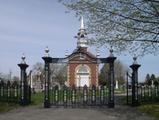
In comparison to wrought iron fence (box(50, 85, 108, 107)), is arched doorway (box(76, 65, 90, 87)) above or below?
above

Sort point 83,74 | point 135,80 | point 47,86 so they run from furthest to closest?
point 83,74 < point 135,80 < point 47,86

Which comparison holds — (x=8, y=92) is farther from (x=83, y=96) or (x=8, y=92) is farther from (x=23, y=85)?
(x=83, y=96)

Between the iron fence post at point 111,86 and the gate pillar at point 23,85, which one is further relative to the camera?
the gate pillar at point 23,85

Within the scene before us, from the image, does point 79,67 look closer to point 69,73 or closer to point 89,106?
point 69,73

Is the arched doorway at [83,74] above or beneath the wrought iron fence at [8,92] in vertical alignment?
above

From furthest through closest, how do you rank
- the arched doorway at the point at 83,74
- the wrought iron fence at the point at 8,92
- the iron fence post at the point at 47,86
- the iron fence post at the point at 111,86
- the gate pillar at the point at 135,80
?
the arched doorway at the point at 83,74
the wrought iron fence at the point at 8,92
the gate pillar at the point at 135,80
the iron fence post at the point at 47,86
the iron fence post at the point at 111,86

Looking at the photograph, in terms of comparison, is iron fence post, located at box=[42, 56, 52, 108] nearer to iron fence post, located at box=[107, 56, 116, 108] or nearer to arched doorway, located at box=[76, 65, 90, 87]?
iron fence post, located at box=[107, 56, 116, 108]

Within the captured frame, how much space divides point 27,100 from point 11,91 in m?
1.47

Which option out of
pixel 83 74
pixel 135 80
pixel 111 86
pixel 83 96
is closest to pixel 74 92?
pixel 83 96

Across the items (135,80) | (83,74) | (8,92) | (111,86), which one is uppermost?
(83,74)

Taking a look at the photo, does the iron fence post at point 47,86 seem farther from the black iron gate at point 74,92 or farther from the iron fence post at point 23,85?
the iron fence post at point 23,85

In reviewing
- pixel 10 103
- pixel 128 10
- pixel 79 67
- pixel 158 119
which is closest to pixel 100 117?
pixel 158 119

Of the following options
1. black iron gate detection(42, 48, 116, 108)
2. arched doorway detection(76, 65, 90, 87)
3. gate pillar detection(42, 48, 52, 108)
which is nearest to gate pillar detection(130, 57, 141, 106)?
black iron gate detection(42, 48, 116, 108)

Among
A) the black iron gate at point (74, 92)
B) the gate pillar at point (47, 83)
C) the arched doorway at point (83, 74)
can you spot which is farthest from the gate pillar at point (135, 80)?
the arched doorway at point (83, 74)
